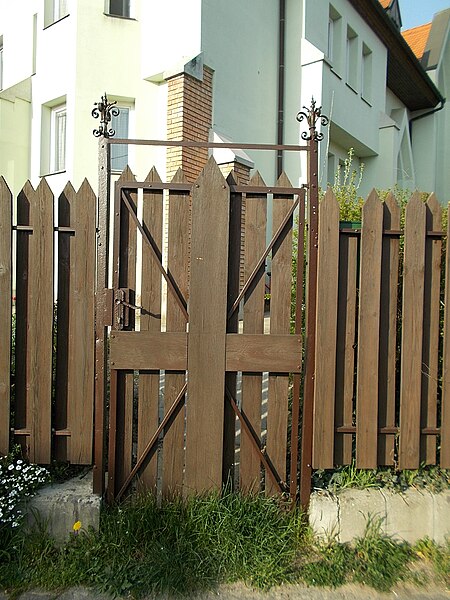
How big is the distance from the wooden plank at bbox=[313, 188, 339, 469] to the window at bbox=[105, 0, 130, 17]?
844 cm

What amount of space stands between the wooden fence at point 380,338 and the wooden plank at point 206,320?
1.93 feet

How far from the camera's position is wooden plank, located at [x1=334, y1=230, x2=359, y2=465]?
3.07 metres

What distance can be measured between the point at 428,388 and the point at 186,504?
5.36 feet

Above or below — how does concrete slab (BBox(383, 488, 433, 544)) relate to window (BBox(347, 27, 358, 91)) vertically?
below

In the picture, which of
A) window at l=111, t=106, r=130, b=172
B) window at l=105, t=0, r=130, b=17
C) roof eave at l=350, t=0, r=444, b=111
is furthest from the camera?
roof eave at l=350, t=0, r=444, b=111

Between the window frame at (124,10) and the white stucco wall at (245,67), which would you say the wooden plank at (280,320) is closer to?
the white stucco wall at (245,67)

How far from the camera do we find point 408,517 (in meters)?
2.95

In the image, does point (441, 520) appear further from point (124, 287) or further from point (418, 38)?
point (418, 38)

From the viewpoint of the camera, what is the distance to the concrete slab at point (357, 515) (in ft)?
9.57

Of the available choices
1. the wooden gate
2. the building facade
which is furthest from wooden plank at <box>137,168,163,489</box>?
the building facade

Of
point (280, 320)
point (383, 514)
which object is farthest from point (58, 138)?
point (383, 514)

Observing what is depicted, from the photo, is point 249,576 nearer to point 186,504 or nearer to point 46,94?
point 186,504

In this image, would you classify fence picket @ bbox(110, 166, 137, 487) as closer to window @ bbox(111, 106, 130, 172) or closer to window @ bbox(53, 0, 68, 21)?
window @ bbox(111, 106, 130, 172)

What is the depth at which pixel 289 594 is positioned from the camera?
261 cm
